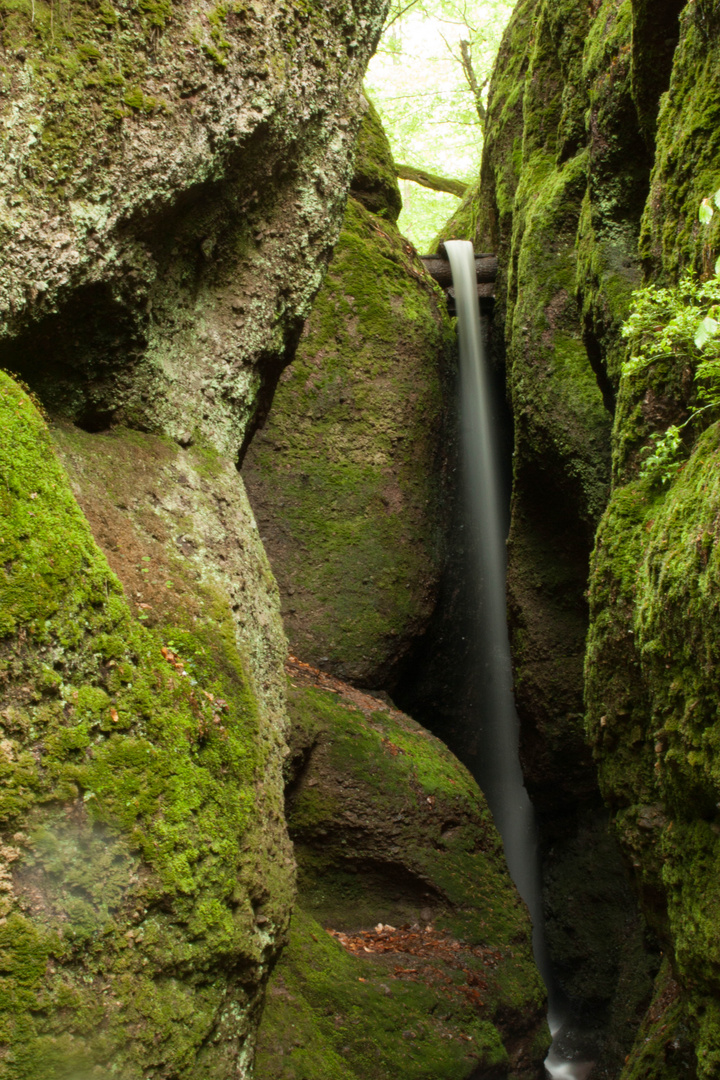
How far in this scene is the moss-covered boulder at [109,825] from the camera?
2.51 metres

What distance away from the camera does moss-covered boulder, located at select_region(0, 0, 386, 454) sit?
3.54 metres

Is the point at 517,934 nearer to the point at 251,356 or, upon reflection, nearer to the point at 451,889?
the point at 451,889

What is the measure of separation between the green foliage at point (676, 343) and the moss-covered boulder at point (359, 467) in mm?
4604

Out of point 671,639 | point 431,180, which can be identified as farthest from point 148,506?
point 431,180

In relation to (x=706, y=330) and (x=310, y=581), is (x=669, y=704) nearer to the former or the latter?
(x=706, y=330)

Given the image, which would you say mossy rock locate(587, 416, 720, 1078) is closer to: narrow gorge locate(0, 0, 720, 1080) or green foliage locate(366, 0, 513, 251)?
narrow gorge locate(0, 0, 720, 1080)

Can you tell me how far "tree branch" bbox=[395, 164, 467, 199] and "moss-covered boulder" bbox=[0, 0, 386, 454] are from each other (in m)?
12.1

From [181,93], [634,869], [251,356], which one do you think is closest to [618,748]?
[634,869]

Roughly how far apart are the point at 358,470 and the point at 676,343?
5458 millimetres

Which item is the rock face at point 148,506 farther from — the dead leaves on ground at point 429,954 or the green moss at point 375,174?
the green moss at point 375,174

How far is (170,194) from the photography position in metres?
4.10

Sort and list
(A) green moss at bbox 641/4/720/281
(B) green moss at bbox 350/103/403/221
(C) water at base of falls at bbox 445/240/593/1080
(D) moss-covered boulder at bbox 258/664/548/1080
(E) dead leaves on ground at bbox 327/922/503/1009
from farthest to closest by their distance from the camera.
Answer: (B) green moss at bbox 350/103/403/221 → (C) water at base of falls at bbox 445/240/593/1080 → (E) dead leaves on ground at bbox 327/922/503/1009 → (D) moss-covered boulder at bbox 258/664/548/1080 → (A) green moss at bbox 641/4/720/281

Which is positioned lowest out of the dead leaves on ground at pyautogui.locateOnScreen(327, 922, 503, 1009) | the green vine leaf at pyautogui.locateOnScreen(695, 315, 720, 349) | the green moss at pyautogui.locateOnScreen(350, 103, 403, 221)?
the dead leaves on ground at pyautogui.locateOnScreen(327, 922, 503, 1009)

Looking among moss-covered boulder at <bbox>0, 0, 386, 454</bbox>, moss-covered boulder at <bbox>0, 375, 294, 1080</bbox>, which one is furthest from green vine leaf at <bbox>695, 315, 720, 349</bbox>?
moss-covered boulder at <bbox>0, 0, 386, 454</bbox>
